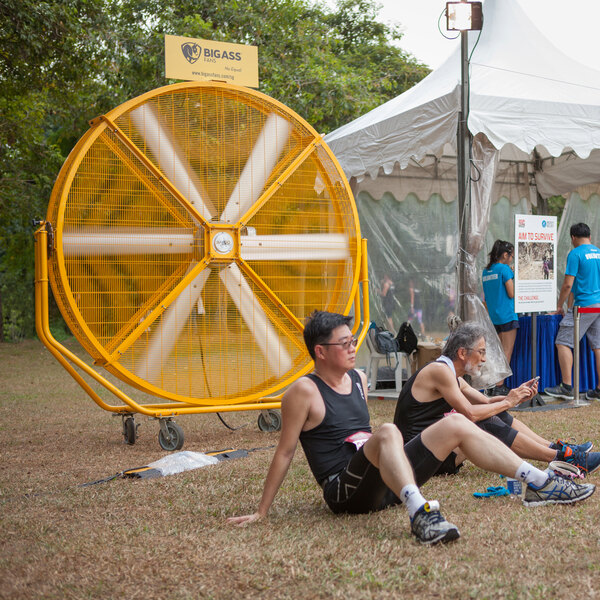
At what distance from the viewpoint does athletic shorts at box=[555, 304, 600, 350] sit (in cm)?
782

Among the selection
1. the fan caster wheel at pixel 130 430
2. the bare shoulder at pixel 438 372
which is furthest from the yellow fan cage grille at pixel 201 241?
the bare shoulder at pixel 438 372

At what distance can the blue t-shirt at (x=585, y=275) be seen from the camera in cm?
775

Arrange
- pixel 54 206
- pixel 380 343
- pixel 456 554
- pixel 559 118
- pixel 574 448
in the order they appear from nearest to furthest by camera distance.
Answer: pixel 456 554 → pixel 574 448 → pixel 54 206 → pixel 559 118 → pixel 380 343

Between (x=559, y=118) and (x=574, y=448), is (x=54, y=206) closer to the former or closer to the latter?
(x=574, y=448)

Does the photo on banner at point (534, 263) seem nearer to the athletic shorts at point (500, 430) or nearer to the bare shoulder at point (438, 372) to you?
the athletic shorts at point (500, 430)

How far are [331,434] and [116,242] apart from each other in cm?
284

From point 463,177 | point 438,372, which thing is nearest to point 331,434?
point 438,372

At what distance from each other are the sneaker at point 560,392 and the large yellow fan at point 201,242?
252 centimetres

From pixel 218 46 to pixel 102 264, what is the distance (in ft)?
6.59

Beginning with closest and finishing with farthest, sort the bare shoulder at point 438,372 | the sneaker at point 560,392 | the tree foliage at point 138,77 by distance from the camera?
the bare shoulder at point 438,372 → the sneaker at point 560,392 → the tree foliage at point 138,77

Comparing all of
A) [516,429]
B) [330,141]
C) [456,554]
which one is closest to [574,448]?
[516,429]

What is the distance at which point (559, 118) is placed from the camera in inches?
291

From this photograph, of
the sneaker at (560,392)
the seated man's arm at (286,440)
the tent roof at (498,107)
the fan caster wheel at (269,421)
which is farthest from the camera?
the sneaker at (560,392)

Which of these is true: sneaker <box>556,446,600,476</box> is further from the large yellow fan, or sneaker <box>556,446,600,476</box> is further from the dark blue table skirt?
the dark blue table skirt
